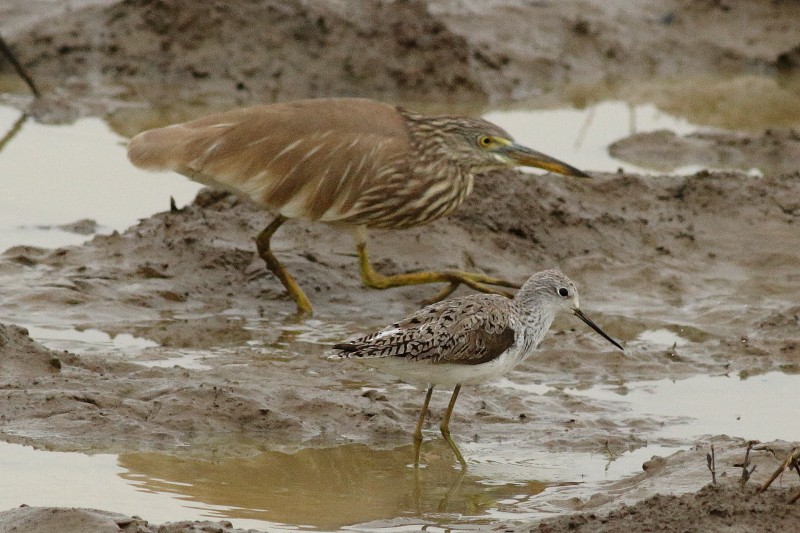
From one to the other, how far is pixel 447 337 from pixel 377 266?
3.49m

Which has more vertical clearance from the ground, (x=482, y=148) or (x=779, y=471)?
(x=482, y=148)

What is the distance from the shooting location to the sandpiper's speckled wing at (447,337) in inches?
285

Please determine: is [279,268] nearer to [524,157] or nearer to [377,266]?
[377,266]

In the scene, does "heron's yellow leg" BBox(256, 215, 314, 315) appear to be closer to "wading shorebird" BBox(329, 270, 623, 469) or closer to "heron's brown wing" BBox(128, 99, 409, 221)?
"heron's brown wing" BBox(128, 99, 409, 221)

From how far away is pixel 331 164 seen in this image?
10047 mm

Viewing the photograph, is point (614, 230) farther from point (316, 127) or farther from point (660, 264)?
point (316, 127)

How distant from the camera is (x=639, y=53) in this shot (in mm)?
19719

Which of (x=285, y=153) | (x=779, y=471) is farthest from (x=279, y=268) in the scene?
(x=779, y=471)

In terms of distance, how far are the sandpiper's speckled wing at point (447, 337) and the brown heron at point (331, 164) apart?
8.10ft

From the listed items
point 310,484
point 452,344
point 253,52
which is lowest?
point 310,484

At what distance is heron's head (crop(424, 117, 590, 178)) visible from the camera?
10.5m

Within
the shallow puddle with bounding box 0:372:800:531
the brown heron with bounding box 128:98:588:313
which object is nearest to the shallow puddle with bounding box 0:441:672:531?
the shallow puddle with bounding box 0:372:800:531

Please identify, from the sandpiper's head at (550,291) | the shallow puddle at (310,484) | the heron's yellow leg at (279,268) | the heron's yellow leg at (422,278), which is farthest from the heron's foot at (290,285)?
the shallow puddle at (310,484)

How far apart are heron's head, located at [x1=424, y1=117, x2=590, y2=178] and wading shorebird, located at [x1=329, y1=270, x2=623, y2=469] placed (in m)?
2.77
